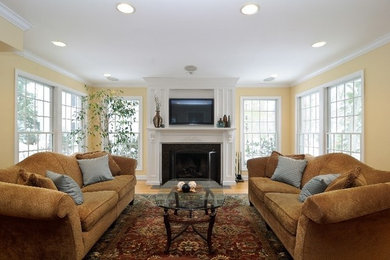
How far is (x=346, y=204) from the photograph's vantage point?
1.65 meters

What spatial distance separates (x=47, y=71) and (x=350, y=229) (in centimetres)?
485

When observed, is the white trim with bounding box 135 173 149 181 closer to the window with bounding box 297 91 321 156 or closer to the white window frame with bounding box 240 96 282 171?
the white window frame with bounding box 240 96 282 171

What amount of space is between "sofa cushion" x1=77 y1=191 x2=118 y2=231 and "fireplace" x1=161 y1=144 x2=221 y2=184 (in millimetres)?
2469

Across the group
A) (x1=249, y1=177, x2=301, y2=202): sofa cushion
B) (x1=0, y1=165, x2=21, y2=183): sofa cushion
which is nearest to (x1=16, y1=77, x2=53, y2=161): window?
(x1=0, y1=165, x2=21, y2=183): sofa cushion

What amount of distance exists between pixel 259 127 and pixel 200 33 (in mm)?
3629

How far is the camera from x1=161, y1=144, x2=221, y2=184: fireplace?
5.30 m

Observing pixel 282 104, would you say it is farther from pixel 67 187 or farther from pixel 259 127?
pixel 67 187

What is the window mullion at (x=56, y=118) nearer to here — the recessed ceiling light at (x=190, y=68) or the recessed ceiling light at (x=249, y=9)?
the recessed ceiling light at (x=190, y=68)

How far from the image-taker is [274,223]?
96.6 inches

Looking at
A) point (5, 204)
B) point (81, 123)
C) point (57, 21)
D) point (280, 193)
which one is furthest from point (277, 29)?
point (81, 123)

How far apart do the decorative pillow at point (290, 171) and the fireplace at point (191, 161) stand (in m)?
2.00

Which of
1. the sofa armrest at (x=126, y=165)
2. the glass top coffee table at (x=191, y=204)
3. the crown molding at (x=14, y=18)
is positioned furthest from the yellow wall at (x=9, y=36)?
the glass top coffee table at (x=191, y=204)

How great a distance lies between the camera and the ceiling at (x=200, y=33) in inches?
88.3

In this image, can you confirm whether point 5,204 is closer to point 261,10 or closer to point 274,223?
point 274,223
